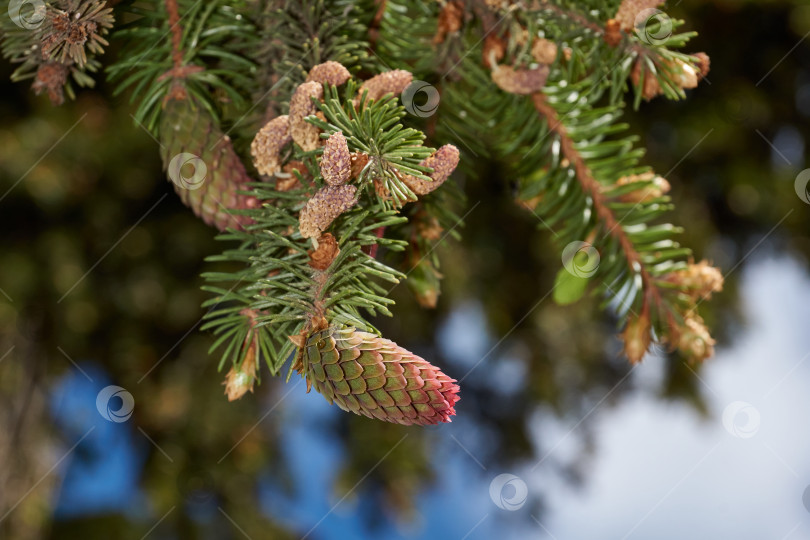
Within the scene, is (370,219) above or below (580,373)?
above

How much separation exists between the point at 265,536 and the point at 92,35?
1.13 meters

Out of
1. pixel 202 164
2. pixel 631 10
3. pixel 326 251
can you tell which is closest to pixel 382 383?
pixel 326 251

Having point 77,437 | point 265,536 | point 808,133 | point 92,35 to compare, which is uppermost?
point 808,133

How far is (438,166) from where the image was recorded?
0.34m

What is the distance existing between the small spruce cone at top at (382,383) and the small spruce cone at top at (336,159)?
0.08 m

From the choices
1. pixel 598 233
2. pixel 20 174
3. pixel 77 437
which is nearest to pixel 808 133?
pixel 598 233

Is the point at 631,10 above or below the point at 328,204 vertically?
above

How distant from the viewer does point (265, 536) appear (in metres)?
1.28

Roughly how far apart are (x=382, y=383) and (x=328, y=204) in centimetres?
10

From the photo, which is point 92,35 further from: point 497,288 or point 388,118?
point 497,288

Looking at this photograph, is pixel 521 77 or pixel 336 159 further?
pixel 521 77

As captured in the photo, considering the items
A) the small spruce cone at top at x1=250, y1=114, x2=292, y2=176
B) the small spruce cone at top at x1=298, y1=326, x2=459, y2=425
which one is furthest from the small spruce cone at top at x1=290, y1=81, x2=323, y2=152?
the small spruce cone at top at x1=298, y1=326, x2=459, y2=425

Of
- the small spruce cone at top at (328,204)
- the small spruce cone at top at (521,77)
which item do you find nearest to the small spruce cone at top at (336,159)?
the small spruce cone at top at (328,204)

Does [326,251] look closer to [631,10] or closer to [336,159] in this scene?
[336,159]
